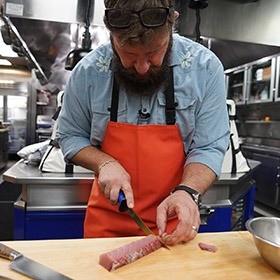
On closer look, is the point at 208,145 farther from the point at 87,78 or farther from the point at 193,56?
the point at 87,78

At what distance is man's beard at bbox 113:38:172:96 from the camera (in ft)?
3.87

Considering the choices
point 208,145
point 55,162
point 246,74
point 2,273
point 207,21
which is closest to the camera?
point 2,273

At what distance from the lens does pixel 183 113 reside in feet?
4.03

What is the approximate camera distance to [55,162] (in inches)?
80.7

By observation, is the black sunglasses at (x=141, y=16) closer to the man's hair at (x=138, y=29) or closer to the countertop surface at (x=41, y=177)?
the man's hair at (x=138, y=29)

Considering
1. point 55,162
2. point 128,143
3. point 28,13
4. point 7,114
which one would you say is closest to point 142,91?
point 128,143

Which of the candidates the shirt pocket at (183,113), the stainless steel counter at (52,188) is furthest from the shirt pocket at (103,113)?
the stainless steel counter at (52,188)

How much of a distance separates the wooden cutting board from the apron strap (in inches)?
20.0

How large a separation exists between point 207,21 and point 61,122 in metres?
1.92

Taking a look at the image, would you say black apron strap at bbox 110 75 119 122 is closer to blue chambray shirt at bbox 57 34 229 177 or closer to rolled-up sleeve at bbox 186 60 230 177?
blue chambray shirt at bbox 57 34 229 177

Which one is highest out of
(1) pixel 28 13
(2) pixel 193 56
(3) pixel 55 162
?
(1) pixel 28 13

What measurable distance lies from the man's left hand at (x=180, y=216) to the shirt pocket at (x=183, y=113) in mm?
309

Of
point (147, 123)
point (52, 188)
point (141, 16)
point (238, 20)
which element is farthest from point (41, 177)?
point (238, 20)

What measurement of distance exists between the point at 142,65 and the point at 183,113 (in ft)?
0.96
